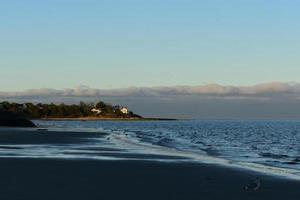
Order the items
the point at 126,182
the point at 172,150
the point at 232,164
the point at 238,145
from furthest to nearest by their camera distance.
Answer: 1. the point at 238,145
2. the point at 172,150
3. the point at 232,164
4. the point at 126,182

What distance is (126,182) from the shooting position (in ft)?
57.7

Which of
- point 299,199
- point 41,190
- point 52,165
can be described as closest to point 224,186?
point 299,199

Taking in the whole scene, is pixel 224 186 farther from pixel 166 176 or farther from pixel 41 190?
pixel 41 190

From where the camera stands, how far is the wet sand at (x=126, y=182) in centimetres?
1478

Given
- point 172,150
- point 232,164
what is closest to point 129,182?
point 232,164

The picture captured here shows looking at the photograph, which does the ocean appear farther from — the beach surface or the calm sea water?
the beach surface

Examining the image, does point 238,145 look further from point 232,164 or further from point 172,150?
point 232,164

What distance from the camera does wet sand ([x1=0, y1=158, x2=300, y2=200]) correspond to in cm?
1478

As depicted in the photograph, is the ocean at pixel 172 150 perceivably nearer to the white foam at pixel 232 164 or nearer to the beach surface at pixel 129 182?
the white foam at pixel 232 164

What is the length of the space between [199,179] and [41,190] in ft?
19.1

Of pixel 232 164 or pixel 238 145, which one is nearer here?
pixel 232 164

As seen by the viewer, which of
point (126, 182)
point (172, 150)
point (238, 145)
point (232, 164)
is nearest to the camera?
point (126, 182)

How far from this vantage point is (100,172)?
20328 mm

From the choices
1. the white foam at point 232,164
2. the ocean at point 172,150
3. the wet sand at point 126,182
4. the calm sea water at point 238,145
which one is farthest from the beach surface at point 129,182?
the calm sea water at point 238,145
